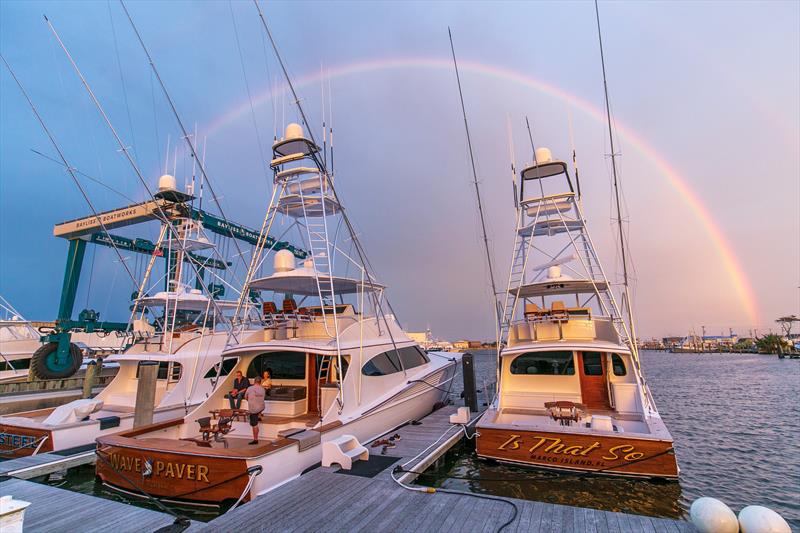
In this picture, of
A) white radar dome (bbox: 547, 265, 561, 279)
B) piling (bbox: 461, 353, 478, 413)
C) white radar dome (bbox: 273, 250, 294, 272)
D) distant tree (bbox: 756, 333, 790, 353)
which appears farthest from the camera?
distant tree (bbox: 756, 333, 790, 353)

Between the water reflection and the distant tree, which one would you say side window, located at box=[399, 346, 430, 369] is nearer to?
the water reflection

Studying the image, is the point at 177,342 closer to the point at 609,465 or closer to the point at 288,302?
the point at 288,302

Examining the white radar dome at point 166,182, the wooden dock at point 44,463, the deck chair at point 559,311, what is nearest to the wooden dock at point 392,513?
the wooden dock at point 44,463

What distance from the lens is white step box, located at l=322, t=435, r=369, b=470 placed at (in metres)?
7.30

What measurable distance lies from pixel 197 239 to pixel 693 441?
20.8 meters

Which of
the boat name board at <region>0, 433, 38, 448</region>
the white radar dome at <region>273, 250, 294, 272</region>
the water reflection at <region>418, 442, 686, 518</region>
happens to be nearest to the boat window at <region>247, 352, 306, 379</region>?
the white radar dome at <region>273, 250, 294, 272</region>

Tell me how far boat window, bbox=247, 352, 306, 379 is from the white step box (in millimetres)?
3086

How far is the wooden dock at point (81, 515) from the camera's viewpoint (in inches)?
197

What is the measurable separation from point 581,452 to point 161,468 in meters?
7.60

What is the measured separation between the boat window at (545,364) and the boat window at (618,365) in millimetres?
1008

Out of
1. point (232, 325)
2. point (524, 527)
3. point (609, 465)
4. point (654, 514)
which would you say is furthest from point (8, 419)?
point (654, 514)

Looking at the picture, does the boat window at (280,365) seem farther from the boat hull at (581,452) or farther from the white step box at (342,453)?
the boat hull at (581,452)

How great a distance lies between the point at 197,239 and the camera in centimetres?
1794

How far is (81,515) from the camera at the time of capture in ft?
17.8
